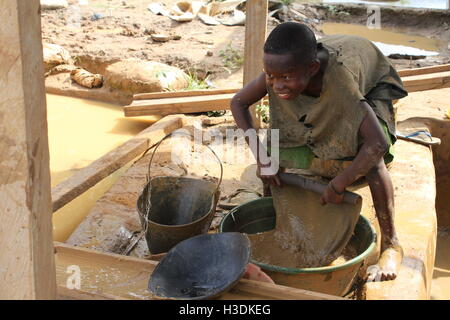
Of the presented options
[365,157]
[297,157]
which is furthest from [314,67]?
[297,157]

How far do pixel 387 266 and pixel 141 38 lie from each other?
20.5ft

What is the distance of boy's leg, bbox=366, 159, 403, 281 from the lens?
3.32 m

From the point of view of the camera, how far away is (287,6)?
1094 centimetres

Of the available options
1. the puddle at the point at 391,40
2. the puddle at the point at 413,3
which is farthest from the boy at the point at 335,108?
the puddle at the point at 413,3

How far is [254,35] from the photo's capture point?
5.27 meters

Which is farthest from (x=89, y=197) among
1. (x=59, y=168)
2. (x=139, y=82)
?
(x=139, y=82)

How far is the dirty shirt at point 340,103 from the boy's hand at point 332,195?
319mm

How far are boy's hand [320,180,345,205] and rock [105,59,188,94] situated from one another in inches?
146

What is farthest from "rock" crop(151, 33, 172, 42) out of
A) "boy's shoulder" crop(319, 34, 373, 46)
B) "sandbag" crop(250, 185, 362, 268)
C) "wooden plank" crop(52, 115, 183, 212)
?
"sandbag" crop(250, 185, 362, 268)

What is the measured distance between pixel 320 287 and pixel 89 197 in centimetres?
259

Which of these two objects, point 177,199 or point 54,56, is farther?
point 54,56

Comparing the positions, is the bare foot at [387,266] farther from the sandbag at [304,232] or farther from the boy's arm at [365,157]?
the boy's arm at [365,157]

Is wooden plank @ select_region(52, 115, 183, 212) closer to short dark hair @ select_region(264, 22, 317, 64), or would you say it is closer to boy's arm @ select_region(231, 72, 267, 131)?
boy's arm @ select_region(231, 72, 267, 131)

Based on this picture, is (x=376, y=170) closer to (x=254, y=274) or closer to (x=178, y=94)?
(x=254, y=274)
